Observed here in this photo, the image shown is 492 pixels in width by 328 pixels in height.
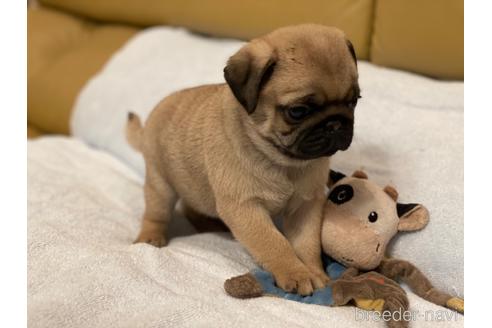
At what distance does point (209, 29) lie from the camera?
2434mm

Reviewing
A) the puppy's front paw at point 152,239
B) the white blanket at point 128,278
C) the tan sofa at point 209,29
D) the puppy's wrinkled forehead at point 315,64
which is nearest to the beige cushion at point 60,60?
the tan sofa at point 209,29

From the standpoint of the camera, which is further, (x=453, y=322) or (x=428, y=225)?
(x=428, y=225)

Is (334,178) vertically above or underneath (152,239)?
above

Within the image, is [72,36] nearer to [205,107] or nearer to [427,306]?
[205,107]

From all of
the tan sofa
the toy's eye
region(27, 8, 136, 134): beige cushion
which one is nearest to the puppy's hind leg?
the toy's eye

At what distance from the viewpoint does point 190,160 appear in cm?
156

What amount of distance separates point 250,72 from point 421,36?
840mm

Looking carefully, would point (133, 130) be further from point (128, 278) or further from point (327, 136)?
point (327, 136)

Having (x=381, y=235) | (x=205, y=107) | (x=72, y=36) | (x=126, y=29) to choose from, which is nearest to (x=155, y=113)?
(x=205, y=107)

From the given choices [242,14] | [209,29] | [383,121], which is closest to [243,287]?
[383,121]

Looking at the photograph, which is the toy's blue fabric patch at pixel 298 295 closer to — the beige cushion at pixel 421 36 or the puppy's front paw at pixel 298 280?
the puppy's front paw at pixel 298 280

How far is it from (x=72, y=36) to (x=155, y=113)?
1646 millimetres

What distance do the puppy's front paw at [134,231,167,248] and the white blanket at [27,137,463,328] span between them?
3 centimetres

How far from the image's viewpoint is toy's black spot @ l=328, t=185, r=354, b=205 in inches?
57.1
